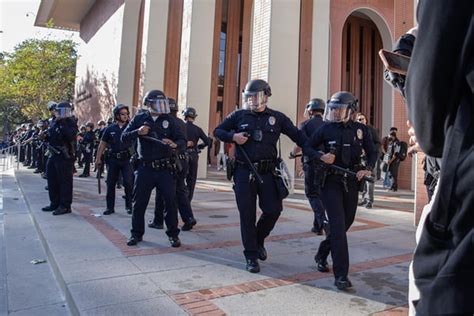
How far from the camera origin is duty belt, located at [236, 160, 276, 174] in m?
4.37

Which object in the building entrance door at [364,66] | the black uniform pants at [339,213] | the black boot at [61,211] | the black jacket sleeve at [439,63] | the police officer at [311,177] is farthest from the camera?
the building entrance door at [364,66]

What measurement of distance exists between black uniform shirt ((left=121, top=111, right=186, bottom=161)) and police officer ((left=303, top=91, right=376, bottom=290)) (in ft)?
6.41

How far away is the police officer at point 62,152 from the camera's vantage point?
24.4 ft

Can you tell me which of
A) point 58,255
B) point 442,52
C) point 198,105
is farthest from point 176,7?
point 442,52

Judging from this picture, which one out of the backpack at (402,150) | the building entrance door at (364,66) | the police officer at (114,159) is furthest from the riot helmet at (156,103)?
the building entrance door at (364,66)

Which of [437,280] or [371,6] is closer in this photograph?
[437,280]

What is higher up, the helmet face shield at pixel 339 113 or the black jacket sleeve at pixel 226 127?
the helmet face shield at pixel 339 113

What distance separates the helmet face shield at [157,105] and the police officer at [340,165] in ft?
7.05

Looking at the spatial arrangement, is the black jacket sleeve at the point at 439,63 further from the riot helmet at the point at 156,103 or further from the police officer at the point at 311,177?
the riot helmet at the point at 156,103

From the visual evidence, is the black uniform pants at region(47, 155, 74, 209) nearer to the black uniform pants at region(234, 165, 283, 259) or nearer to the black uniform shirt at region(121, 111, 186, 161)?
the black uniform shirt at region(121, 111, 186, 161)

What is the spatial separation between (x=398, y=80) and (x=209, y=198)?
8.41 meters

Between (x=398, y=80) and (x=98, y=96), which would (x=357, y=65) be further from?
(x=398, y=80)

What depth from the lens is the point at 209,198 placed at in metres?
10.1

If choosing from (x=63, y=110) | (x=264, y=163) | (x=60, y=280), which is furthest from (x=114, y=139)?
(x=264, y=163)
